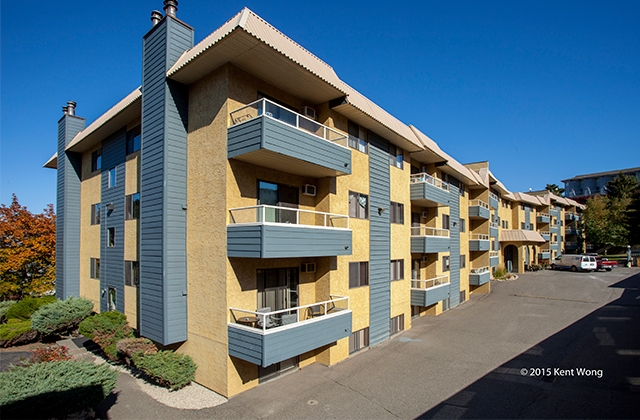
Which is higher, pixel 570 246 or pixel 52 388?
pixel 52 388

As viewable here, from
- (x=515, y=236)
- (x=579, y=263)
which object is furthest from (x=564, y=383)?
(x=579, y=263)

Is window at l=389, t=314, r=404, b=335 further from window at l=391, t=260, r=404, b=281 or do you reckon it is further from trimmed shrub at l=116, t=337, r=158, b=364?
trimmed shrub at l=116, t=337, r=158, b=364

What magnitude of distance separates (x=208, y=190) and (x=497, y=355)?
13850 mm

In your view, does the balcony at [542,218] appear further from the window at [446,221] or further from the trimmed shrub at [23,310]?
the trimmed shrub at [23,310]

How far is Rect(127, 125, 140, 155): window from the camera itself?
615 inches

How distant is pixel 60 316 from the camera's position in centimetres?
1662

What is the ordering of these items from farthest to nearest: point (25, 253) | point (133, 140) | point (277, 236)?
point (25, 253) < point (133, 140) < point (277, 236)

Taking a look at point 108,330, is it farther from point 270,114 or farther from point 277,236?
point 270,114

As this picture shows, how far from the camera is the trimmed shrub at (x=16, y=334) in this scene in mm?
16189

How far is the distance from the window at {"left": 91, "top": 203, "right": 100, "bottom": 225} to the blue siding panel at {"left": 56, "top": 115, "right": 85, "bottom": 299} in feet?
6.70

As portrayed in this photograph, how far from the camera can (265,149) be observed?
32.7ft

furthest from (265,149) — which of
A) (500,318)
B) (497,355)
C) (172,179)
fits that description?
(500,318)

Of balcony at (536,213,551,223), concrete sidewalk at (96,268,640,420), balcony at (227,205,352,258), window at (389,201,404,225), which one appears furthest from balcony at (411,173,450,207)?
balcony at (536,213,551,223)

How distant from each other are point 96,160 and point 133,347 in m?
12.1
